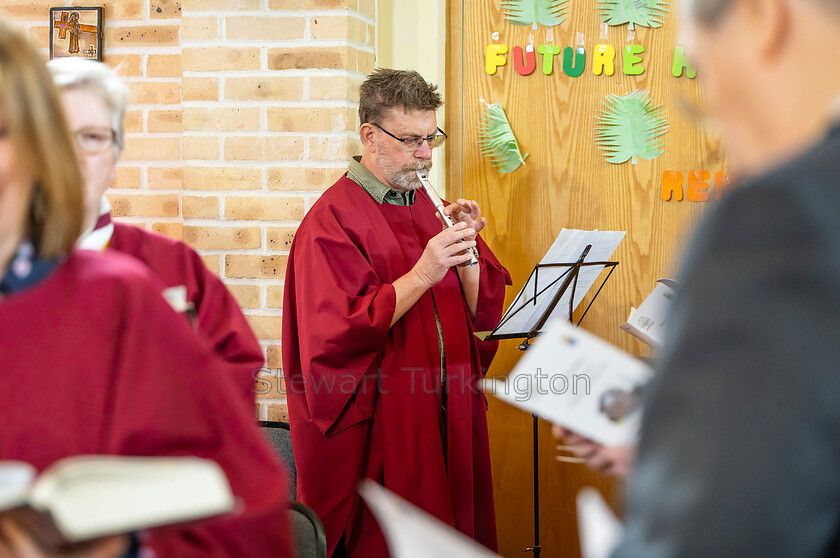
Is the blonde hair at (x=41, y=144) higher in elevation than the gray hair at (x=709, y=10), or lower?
lower

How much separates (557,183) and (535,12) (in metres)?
0.67

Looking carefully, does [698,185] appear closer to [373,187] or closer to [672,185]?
[672,185]

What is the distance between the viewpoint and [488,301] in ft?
9.20

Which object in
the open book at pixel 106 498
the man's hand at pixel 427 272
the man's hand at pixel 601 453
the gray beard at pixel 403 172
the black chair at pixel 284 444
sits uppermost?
the gray beard at pixel 403 172

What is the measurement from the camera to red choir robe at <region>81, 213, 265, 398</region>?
1.54 meters

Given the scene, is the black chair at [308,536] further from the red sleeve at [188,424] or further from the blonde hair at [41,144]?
the blonde hair at [41,144]

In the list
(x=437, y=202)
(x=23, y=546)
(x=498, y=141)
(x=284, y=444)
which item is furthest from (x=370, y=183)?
(x=23, y=546)

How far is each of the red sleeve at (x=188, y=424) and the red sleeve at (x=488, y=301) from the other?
69.9 inches

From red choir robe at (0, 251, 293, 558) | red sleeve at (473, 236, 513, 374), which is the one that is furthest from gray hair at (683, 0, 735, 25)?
red sleeve at (473, 236, 513, 374)

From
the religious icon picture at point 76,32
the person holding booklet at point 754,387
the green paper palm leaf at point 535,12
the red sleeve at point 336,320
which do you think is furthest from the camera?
the green paper palm leaf at point 535,12

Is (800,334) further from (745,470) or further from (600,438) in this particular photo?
(600,438)

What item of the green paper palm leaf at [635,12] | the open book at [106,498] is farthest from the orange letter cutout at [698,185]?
the open book at [106,498]

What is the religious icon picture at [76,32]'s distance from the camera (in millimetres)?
3131

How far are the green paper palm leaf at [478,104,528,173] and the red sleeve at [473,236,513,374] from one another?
598 mm
